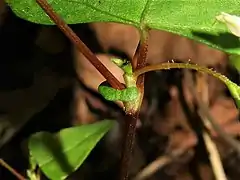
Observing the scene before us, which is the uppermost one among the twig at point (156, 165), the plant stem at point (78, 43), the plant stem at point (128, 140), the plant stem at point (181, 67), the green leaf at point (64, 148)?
the plant stem at point (78, 43)

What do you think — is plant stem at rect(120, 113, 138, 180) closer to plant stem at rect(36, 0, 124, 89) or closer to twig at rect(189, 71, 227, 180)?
plant stem at rect(36, 0, 124, 89)

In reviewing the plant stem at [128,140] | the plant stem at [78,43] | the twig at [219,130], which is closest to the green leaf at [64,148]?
the plant stem at [128,140]

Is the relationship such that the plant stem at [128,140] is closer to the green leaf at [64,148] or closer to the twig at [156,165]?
the green leaf at [64,148]

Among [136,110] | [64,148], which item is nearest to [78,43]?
[136,110]

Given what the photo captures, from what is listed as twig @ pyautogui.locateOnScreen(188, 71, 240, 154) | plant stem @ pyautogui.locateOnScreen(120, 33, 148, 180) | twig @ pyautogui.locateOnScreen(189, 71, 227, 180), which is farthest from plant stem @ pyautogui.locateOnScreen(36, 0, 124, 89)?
twig @ pyautogui.locateOnScreen(188, 71, 240, 154)

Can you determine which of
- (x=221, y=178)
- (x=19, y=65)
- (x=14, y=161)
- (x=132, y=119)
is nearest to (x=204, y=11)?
(x=132, y=119)
